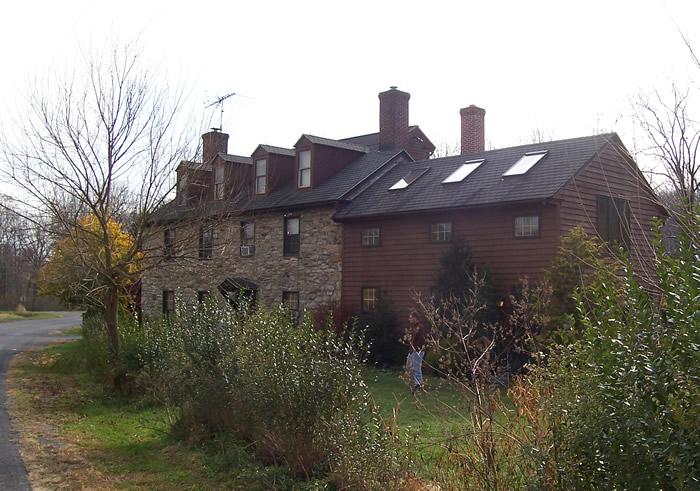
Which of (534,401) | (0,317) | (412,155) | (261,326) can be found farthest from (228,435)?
(0,317)

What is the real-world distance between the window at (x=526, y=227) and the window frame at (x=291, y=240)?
316 inches

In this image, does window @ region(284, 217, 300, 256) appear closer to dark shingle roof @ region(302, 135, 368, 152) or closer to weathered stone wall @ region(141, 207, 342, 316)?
weathered stone wall @ region(141, 207, 342, 316)

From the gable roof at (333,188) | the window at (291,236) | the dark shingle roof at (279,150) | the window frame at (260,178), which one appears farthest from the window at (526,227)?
the dark shingle roof at (279,150)

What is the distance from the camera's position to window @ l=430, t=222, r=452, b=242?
18047mm

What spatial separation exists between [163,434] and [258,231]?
46.0 ft

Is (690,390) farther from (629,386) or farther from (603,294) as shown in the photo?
(603,294)

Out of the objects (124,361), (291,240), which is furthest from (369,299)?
(124,361)

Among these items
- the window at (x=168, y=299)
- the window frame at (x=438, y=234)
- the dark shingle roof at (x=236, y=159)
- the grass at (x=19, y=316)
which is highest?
the dark shingle roof at (x=236, y=159)

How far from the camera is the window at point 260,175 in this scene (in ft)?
80.5

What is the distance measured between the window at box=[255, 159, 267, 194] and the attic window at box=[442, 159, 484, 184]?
25.9ft

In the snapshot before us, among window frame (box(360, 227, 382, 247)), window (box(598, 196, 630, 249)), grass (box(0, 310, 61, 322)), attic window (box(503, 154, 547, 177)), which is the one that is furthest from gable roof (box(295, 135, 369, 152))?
grass (box(0, 310, 61, 322))

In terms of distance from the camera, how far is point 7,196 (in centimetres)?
1352

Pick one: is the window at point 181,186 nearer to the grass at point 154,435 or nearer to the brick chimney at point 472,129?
the grass at point 154,435

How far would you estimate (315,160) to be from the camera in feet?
75.2
